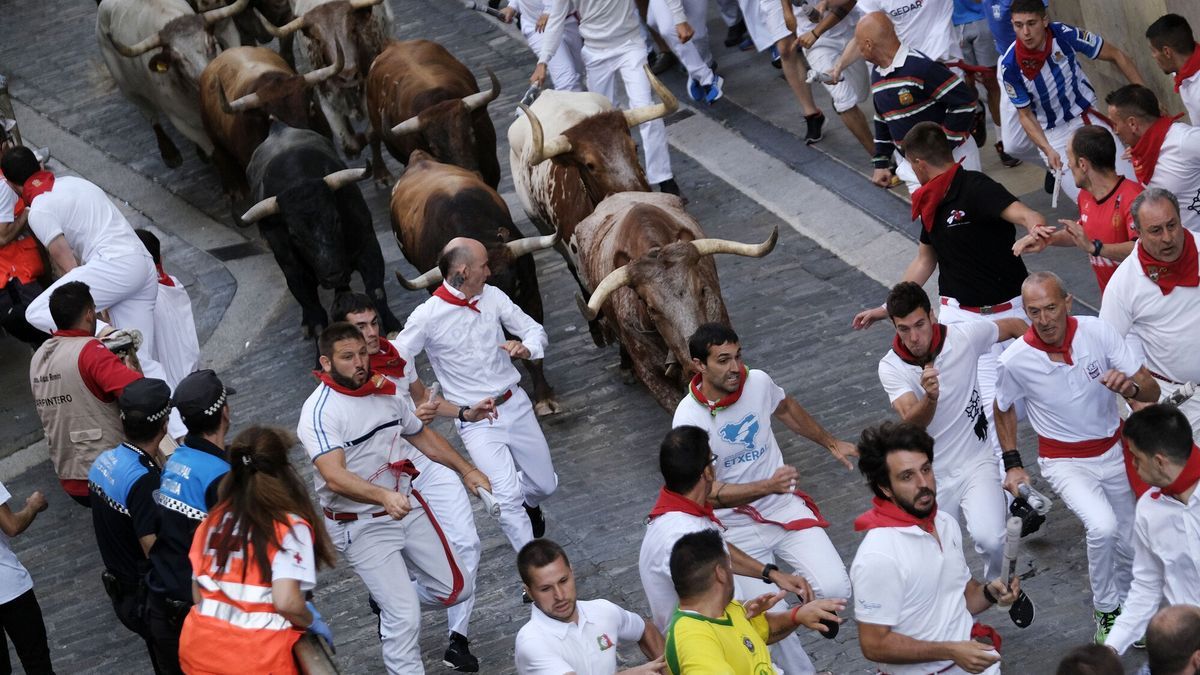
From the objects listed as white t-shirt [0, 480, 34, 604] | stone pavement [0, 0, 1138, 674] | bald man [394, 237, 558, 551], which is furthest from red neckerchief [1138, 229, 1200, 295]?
white t-shirt [0, 480, 34, 604]

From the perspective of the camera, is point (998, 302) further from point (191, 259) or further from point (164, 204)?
point (164, 204)

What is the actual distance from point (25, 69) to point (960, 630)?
1705cm

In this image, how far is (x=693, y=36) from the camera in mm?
15523

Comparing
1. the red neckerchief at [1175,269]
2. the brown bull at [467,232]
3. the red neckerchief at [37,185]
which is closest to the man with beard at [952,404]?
the red neckerchief at [1175,269]

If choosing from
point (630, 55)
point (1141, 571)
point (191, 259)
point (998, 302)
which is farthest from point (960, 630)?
point (191, 259)

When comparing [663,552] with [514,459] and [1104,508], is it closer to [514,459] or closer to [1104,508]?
[1104,508]

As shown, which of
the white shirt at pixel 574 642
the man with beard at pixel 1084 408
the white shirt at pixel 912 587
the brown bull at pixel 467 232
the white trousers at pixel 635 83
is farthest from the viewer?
the white trousers at pixel 635 83

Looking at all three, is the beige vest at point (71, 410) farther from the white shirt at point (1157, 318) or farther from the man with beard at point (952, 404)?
the white shirt at point (1157, 318)

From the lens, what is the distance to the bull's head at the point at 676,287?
33.8 feet

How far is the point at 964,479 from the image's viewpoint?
8.01 meters

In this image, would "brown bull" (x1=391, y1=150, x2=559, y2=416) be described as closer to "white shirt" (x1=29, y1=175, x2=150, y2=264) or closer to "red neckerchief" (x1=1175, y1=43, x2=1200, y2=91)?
"white shirt" (x1=29, y1=175, x2=150, y2=264)

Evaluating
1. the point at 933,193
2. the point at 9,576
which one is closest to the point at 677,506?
the point at 933,193

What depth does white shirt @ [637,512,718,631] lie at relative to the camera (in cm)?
686

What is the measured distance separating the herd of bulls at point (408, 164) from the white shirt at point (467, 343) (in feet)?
3.73
